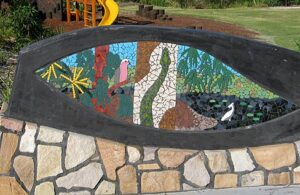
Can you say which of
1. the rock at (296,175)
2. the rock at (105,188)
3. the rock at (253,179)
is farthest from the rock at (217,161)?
the rock at (105,188)

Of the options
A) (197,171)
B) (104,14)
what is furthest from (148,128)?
(104,14)

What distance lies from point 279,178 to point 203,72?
1.29 meters

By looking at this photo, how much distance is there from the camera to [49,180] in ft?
17.5

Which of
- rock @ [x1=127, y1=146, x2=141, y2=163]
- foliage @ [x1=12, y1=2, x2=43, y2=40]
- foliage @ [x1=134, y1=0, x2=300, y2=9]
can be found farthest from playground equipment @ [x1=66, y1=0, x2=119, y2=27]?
foliage @ [x1=134, y1=0, x2=300, y2=9]

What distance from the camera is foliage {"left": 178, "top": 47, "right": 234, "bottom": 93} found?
212 inches

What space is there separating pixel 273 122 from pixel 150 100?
121cm

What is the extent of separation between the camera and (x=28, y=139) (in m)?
5.25

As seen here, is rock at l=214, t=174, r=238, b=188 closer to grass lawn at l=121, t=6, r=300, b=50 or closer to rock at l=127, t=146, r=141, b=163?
rock at l=127, t=146, r=141, b=163

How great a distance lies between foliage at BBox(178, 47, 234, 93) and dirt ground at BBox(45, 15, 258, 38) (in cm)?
795

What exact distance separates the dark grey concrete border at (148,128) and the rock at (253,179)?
11.9 inches

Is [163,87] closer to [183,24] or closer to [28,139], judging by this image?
[28,139]

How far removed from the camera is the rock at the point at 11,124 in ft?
17.2

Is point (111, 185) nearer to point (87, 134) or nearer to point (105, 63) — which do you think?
point (87, 134)

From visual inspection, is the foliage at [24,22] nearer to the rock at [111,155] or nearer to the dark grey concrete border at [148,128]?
the dark grey concrete border at [148,128]
